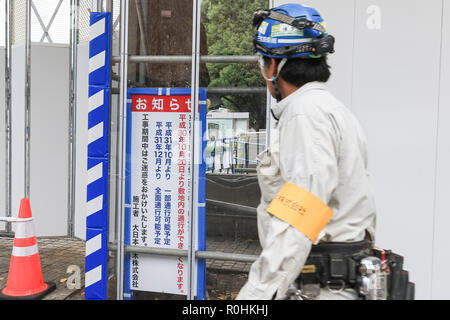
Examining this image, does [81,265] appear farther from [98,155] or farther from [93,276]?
[98,155]

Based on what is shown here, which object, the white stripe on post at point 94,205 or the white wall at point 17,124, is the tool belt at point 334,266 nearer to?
the white stripe on post at point 94,205

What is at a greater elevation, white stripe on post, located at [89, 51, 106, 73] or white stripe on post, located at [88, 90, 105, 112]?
white stripe on post, located at [89, 51, 106, 73]

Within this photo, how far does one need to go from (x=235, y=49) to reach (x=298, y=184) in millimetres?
2272

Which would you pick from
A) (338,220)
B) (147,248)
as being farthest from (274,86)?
(147,248)

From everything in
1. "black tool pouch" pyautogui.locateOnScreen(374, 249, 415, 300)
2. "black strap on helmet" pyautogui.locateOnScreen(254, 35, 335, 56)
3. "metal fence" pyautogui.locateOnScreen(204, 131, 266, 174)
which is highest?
"black strap on helmet" pyautogui.locateOnScreen(254, 35, 335, 56)

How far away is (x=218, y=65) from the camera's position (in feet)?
11.7

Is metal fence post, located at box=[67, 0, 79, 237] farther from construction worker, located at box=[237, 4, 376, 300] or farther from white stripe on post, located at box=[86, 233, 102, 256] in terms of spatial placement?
construction worker, located at box=[237, 4, 376, 300]

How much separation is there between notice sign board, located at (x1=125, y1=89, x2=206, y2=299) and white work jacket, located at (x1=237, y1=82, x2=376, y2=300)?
5.92ft

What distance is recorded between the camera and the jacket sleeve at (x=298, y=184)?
1484 millimetres

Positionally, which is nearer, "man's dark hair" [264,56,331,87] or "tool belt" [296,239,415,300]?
"tool belt" [296,239,415,300]

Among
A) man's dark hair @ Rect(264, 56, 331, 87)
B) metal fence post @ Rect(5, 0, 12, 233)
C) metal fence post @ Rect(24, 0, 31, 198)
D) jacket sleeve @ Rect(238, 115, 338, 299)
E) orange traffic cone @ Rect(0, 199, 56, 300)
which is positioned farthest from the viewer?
metal fence post @ Rect(5, 0, 12, 233)

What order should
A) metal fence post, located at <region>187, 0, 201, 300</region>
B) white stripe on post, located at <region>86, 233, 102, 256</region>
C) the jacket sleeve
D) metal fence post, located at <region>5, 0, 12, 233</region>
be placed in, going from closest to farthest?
the jacket sleeve < metal fence post, located at <region>187, 0, 201, 300</region> < white stripe on post, located at <region>86, 233, 102, 256</region> < metal fence post, located at <region>5, 0, 12, 233</region>

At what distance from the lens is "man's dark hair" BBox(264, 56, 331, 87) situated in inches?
70.9

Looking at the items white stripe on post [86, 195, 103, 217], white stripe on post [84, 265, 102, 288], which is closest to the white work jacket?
white stripe on post [86, 195, 103, 217]
